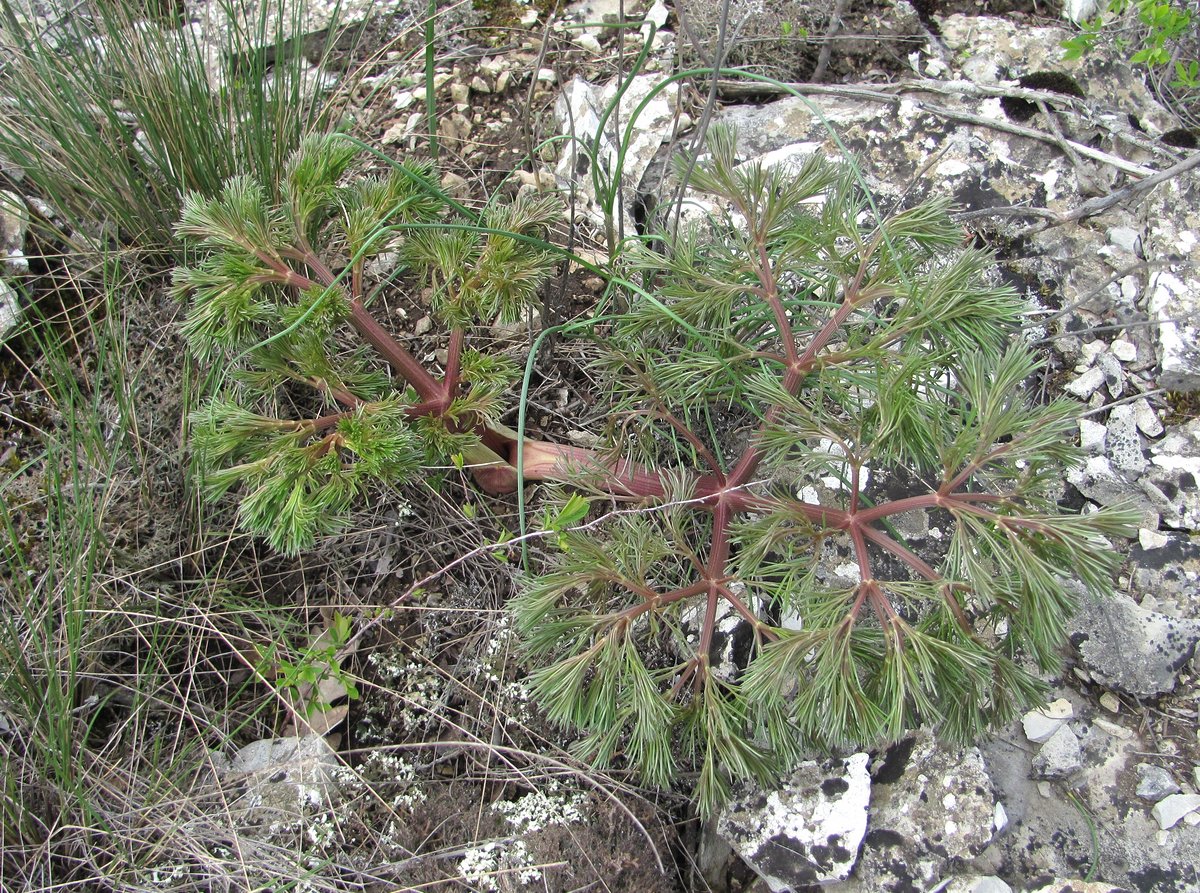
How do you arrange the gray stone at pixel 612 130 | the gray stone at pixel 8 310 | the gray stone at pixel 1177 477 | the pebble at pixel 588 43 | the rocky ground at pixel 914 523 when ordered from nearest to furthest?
1. the rocky ground at pixel 914 523
2. the gray stone at pixel 1177 477
3. the gray stone at pixel 8 310
4. the gray stone at pixel 612 130
5. the pebble at pixel 588 43

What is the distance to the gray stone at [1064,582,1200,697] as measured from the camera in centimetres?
167

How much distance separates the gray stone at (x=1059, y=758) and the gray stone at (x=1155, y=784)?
10 centimetres

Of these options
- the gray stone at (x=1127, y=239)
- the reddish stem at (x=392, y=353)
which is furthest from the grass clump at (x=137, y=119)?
the gray stone at (x=1127, y=239)

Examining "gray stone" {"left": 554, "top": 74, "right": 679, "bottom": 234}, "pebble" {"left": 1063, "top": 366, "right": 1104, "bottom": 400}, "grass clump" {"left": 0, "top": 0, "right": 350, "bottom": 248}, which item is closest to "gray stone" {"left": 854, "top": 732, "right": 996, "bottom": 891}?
"pebble" {"left": 1063, "top": 366, "right": 1104, "bottom": 400}

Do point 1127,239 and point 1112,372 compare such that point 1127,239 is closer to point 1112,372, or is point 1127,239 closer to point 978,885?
point 1112,372

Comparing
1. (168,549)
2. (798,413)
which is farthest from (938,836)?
(168,549)

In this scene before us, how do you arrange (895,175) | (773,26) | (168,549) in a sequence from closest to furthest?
(168,549)
(895,175)
(773,26)

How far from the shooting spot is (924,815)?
5.07ft

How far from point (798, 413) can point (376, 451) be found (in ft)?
2.23

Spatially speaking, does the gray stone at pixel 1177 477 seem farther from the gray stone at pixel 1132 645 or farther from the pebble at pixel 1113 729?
the pebble at pixel 1113 729

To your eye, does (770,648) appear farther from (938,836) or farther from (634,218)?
(634,218)

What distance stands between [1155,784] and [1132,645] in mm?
242

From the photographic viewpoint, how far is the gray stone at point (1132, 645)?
5.49 feet

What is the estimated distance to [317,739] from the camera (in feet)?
5.73
